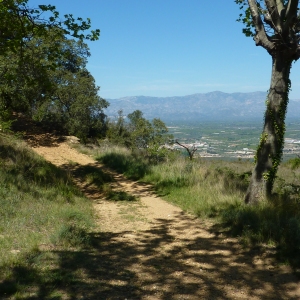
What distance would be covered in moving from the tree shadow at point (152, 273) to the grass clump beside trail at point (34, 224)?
0.09 feet

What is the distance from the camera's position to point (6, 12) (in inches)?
357

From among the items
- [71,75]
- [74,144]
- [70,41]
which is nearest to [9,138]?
[74,144]

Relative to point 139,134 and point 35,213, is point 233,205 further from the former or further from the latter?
point 139,134

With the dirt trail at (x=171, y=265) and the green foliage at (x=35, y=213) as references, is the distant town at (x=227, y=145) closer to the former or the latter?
the dirt trail at (x=171, y=265)

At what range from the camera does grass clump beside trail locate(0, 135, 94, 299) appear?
434 cm

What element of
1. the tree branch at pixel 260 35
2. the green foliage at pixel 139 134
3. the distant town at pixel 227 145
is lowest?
the distant town at pixel 227 145

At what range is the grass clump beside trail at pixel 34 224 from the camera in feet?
14.2

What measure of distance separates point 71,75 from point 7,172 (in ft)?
44.6

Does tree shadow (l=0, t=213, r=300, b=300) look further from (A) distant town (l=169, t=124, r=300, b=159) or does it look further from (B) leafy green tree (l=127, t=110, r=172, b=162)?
(B) leafy green tree (l=127, t=110, r=172, b=162)

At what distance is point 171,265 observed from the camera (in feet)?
16.7

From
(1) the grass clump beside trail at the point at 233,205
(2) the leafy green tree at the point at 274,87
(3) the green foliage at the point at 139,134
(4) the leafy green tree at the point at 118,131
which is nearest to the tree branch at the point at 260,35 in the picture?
(2) the leafy green tree at the point at 274,87

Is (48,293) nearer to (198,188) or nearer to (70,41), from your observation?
(198,188)

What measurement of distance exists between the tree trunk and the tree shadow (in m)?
1.85

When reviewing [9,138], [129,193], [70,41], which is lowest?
[129,193]
